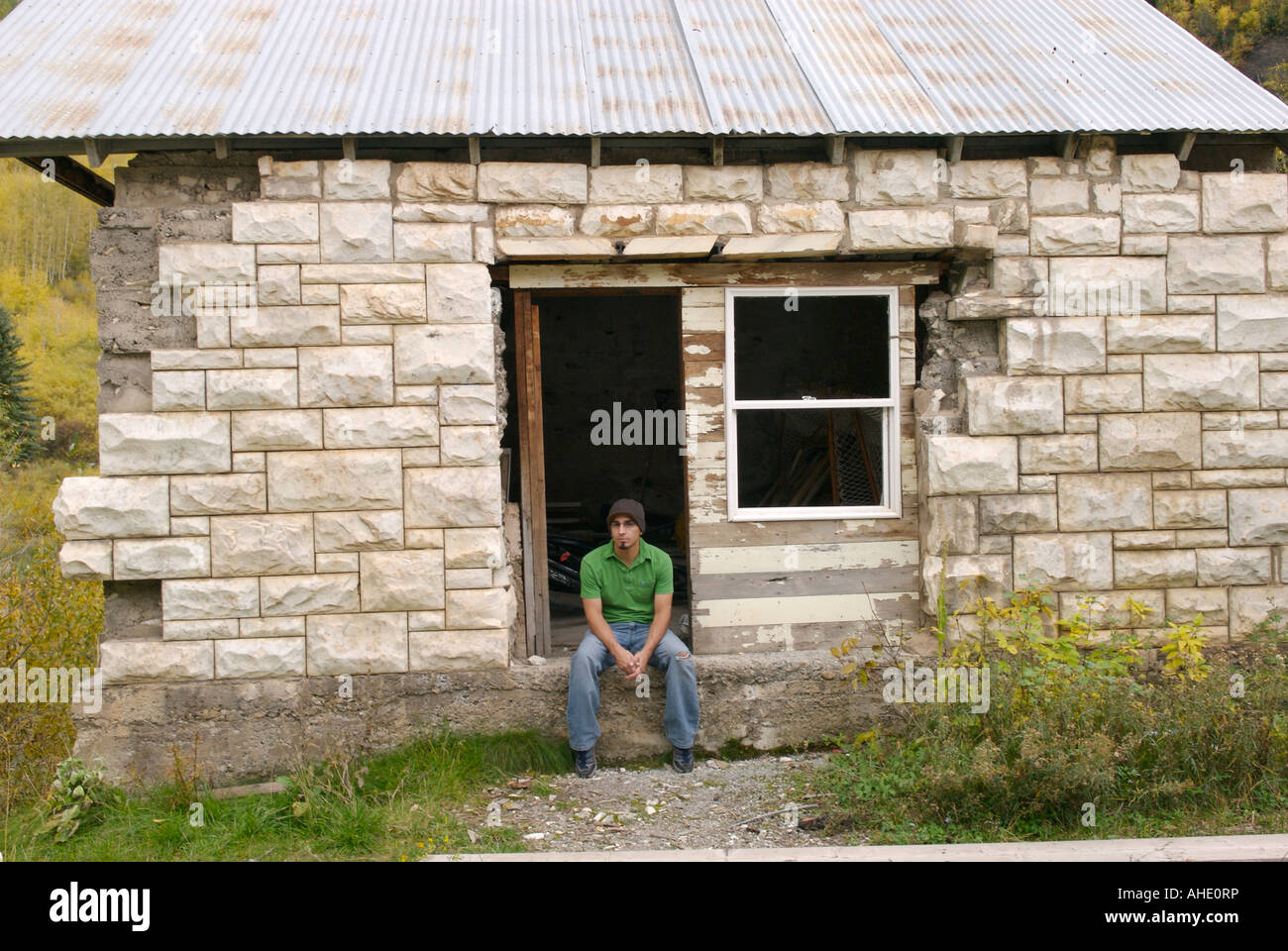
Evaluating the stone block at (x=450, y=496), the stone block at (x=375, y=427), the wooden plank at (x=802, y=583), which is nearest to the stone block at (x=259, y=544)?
the stone block at (x=375, y=427)

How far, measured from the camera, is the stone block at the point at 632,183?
17.9ft

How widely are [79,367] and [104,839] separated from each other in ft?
86.0

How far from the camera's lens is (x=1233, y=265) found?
5.66m

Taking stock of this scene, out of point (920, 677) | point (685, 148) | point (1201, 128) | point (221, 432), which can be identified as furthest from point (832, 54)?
point (221, 432)

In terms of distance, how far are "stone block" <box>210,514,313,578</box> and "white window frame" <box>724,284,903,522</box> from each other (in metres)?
2.54

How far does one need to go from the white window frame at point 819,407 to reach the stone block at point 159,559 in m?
3.10

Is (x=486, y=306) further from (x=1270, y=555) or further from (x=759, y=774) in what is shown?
(x=1270, y=555)

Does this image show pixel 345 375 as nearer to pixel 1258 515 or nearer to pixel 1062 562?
pixel 1062 562

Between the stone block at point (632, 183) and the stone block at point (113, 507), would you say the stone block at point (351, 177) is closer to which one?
the stone block at point (632, 183)

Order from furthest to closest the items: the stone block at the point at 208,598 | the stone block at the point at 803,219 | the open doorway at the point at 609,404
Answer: the open doorway at the point at 609,404 → the stone block at the point at 803,219 → the stone block at the point at 208,598

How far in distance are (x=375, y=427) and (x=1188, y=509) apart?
16.0 ft

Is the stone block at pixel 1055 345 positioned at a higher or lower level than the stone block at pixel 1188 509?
higher

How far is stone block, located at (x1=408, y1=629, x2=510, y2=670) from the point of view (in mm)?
5406

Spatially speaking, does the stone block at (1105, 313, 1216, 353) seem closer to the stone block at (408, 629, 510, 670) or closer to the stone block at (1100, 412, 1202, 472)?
the stone block at (1100, 412, 1202, 472)
